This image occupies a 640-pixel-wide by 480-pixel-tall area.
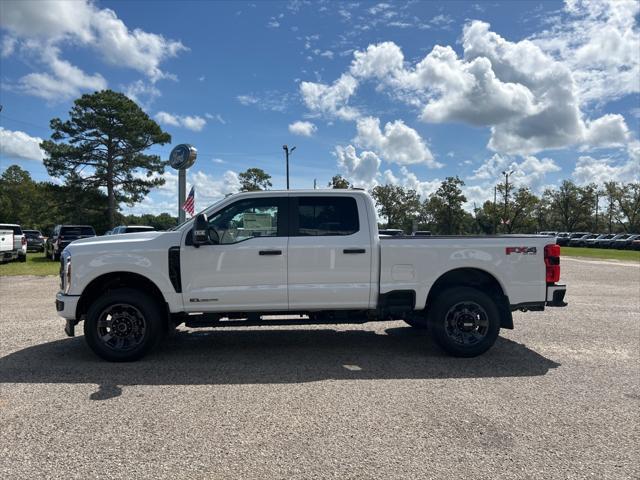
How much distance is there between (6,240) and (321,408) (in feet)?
70.3

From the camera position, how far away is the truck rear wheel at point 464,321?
559cm

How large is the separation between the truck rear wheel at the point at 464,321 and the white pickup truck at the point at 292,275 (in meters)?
0.01

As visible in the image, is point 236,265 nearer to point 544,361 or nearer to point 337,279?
point 337,279

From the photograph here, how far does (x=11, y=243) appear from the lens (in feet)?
67.7

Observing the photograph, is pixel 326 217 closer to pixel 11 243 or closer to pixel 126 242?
pixel 126 242

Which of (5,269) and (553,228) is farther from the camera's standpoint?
(553,228)

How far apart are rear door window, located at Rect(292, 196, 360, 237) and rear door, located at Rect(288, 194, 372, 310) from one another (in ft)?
0.04

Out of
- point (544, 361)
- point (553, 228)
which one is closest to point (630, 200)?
point (553, 228)

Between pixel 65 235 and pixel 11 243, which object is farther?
pixel 65 235

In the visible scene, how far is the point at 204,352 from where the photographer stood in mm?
5953

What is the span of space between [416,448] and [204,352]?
342 cm

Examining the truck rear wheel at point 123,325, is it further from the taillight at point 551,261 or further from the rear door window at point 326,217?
the taillight at point 551,261

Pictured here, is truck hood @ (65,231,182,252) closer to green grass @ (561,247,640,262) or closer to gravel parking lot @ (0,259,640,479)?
gravel parking lot @ (0,259,640,479)

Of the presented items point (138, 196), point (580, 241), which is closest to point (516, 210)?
point (580, 241)
